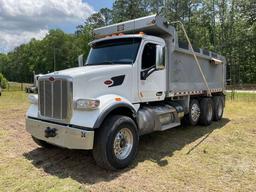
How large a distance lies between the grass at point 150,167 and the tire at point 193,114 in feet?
3.32

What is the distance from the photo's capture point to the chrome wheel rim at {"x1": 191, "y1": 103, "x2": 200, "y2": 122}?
8489 mm

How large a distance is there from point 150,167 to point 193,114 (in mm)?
3955

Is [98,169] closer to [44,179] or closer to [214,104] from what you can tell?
[44,179]

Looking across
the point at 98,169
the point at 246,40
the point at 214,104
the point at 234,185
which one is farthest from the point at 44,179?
the point at 246,40

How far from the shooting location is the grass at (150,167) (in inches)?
167

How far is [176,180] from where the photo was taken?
175 inches

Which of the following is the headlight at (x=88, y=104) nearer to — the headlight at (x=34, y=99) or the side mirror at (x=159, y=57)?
the headlight at (x=34, y=99)

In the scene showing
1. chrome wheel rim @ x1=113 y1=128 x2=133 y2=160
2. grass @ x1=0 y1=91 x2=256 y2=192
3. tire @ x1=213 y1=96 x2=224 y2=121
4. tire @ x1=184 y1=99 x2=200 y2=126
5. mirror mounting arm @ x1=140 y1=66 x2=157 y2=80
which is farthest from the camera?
tire @ x1=213 y1=96 x2=224 y2=121

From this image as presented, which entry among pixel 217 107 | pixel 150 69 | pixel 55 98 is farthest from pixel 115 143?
pixel 217 107

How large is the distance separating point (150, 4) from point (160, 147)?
42.4 m

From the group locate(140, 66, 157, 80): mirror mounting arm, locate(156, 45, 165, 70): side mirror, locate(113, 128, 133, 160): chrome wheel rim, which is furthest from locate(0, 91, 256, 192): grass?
locate(156, 45, 165, 70): side mirror

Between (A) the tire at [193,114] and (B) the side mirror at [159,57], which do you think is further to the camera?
(A) the tire at [193,114]

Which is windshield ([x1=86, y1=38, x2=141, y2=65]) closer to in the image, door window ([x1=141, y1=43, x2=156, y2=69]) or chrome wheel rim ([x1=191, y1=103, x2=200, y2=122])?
door window ([x1=141, y1=43, x2=156, y2=69])

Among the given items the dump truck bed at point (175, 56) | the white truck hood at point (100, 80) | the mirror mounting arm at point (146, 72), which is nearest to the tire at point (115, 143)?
the white truck hood at point (100, 80)
